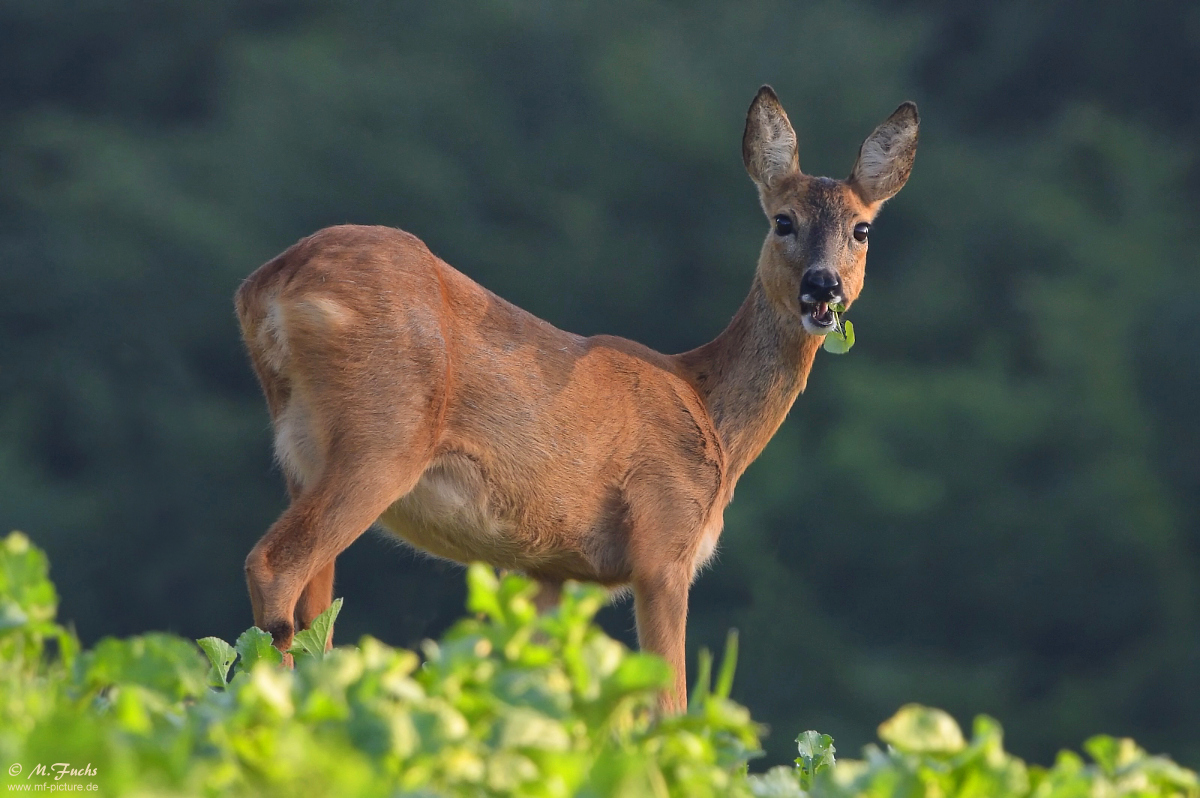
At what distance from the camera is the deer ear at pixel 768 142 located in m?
5.97

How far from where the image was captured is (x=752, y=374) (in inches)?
223

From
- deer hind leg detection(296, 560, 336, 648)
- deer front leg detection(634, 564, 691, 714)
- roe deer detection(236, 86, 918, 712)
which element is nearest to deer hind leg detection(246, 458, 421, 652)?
roe deer detection(236, 86, 918, 712)

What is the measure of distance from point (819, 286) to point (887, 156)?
2.90 ft

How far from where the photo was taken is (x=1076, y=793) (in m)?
2.27

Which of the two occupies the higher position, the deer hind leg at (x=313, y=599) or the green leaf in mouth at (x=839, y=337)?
the green leaf in mouth at (x=839, y=337)

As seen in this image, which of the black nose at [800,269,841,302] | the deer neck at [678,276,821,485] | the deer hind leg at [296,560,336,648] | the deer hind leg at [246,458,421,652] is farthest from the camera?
the deer neck at [678,276,821,485]

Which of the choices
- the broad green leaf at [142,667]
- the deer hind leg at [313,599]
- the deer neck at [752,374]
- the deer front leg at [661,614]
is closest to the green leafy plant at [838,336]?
the deer neck at [752,374]

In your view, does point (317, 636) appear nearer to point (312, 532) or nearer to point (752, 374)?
point (312, 532)

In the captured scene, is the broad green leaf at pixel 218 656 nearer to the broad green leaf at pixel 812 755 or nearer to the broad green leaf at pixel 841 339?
the broad green leaf at pixel 812 755

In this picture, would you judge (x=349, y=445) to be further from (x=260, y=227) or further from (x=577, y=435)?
(x=260, y=227)

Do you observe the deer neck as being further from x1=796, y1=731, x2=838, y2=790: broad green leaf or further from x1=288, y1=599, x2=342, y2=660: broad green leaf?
x1=288, y1=599, x2=342, y2=660: broad green leaf

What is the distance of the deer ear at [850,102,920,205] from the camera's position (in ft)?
19.5

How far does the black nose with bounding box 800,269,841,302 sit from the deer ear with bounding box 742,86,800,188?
0.67 meters

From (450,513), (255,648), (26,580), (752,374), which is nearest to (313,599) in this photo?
(450,513)
